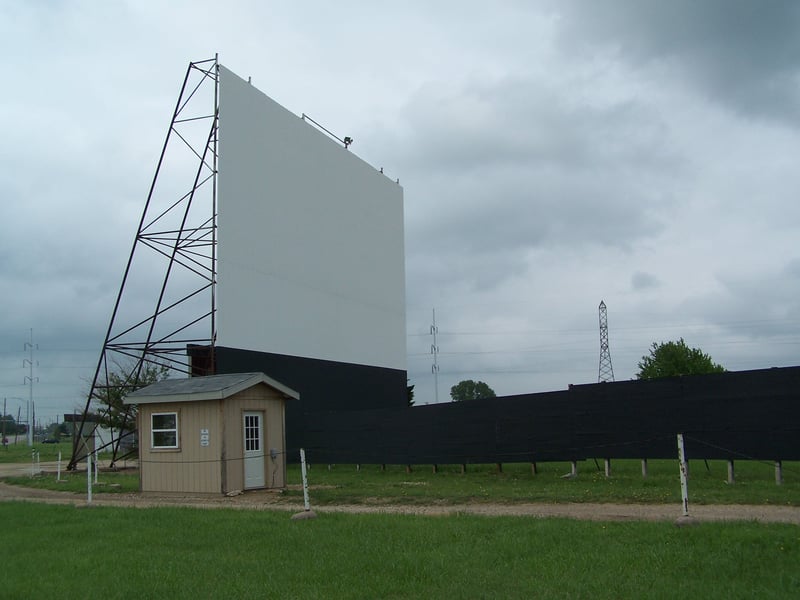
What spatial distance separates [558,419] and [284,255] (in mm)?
15911

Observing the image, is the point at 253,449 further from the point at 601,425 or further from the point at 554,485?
the point at 601,425

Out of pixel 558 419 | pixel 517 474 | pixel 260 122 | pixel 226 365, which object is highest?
pixel 260 122

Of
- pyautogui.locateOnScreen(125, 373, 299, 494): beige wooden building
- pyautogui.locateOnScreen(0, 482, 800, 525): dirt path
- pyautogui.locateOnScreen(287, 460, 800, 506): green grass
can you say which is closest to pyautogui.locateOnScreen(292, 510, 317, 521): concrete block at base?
pyautogui.locateOnScreen(0, 482, 800, 525): dirt path

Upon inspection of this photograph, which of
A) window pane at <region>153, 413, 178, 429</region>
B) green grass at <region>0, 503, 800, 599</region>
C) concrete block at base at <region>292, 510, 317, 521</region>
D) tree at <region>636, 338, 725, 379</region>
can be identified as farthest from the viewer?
tree at <region>636, 338, 725, 379</region>

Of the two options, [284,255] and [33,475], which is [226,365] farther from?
[33,475]

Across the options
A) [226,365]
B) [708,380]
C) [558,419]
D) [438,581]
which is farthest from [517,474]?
[438,581]

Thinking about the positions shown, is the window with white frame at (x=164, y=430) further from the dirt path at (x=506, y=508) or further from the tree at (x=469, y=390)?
the tree at (x=469, y=390)

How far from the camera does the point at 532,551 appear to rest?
10.1m

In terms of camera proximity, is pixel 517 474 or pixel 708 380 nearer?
pixel 708 380

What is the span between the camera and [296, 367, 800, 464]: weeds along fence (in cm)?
1805

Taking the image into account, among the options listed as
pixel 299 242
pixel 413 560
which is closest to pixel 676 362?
pixel 299 242

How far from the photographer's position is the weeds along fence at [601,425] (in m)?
18.0

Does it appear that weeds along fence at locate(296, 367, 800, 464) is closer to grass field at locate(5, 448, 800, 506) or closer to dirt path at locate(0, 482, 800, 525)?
grass field at locate(5, 448, 800, 506)

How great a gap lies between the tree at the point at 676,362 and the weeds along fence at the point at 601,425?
31.5 metres
